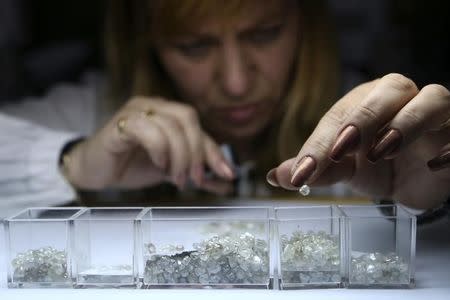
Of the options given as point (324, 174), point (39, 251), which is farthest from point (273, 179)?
point (39, 251)

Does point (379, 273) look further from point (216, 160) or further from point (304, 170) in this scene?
point (216, 160)

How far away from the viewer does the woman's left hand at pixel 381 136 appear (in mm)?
598

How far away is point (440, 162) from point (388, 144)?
9 centimetres

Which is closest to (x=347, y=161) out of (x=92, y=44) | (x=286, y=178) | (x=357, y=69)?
(x=286, y=178)

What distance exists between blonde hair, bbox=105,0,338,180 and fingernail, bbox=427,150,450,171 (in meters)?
0.14

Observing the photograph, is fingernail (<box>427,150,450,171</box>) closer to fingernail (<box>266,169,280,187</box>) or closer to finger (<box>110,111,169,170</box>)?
fingernail (<box>266,169,280,187</box>)

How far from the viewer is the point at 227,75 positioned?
0.82m

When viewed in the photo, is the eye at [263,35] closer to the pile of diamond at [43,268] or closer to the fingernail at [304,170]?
the fingernail at [304,170]

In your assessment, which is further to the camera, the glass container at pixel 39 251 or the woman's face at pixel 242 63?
the woman's face at pixel 242 63

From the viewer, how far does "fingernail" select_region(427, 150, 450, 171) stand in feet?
2.13

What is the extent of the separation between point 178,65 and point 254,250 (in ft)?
1.19

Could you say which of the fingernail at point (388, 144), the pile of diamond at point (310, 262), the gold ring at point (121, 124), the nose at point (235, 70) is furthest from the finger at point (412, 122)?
the gold ring at point (121, 124)

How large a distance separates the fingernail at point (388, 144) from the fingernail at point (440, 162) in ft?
0.27

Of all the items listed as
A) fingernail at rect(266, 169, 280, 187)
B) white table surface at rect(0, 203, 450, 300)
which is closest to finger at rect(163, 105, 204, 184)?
fingernail at rect(266, 169, 280, 187)
